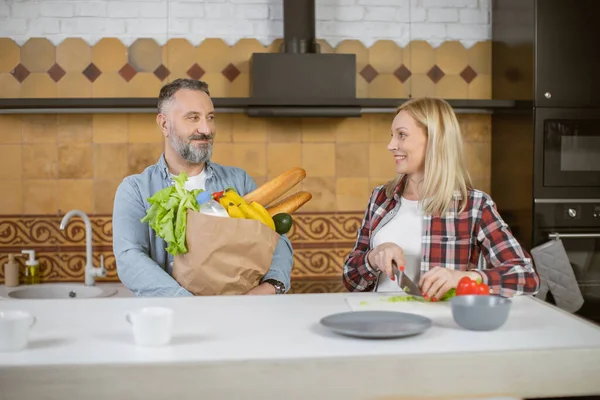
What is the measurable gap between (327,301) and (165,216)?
0.49 m

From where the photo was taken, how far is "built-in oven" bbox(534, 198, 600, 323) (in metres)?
3.25

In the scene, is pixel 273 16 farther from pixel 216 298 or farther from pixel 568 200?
pixel 216 298

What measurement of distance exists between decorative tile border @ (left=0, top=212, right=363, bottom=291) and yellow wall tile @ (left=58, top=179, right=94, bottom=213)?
6 centimetres

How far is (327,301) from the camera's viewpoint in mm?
1757

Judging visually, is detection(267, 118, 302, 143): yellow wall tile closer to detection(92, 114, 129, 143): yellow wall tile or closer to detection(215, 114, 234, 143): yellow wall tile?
detection(215, 114, 234, 143): yellow wall tile

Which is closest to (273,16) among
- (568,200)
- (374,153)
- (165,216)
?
(374,153)

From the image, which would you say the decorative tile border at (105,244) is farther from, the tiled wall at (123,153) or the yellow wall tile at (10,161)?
the yellow wall tile at (10,161)

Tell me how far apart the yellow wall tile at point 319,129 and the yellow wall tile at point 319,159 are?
31 millimetres

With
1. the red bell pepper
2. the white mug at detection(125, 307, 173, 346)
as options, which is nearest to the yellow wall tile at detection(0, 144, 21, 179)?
the white mug at detection(125, 307, 173, 346)

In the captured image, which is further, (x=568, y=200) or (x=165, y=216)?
(x=568, y=200)

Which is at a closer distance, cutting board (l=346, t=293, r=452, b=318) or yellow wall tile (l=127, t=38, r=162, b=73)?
cutting board (l=346, t=293, r=452, b=318)

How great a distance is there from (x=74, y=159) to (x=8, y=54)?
600 millimetres

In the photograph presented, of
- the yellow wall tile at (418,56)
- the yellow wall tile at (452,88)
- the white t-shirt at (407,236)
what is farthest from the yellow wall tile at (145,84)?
the white t-shirt at (407,236)

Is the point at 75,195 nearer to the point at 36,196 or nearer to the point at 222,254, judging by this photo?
the point at 36,196
